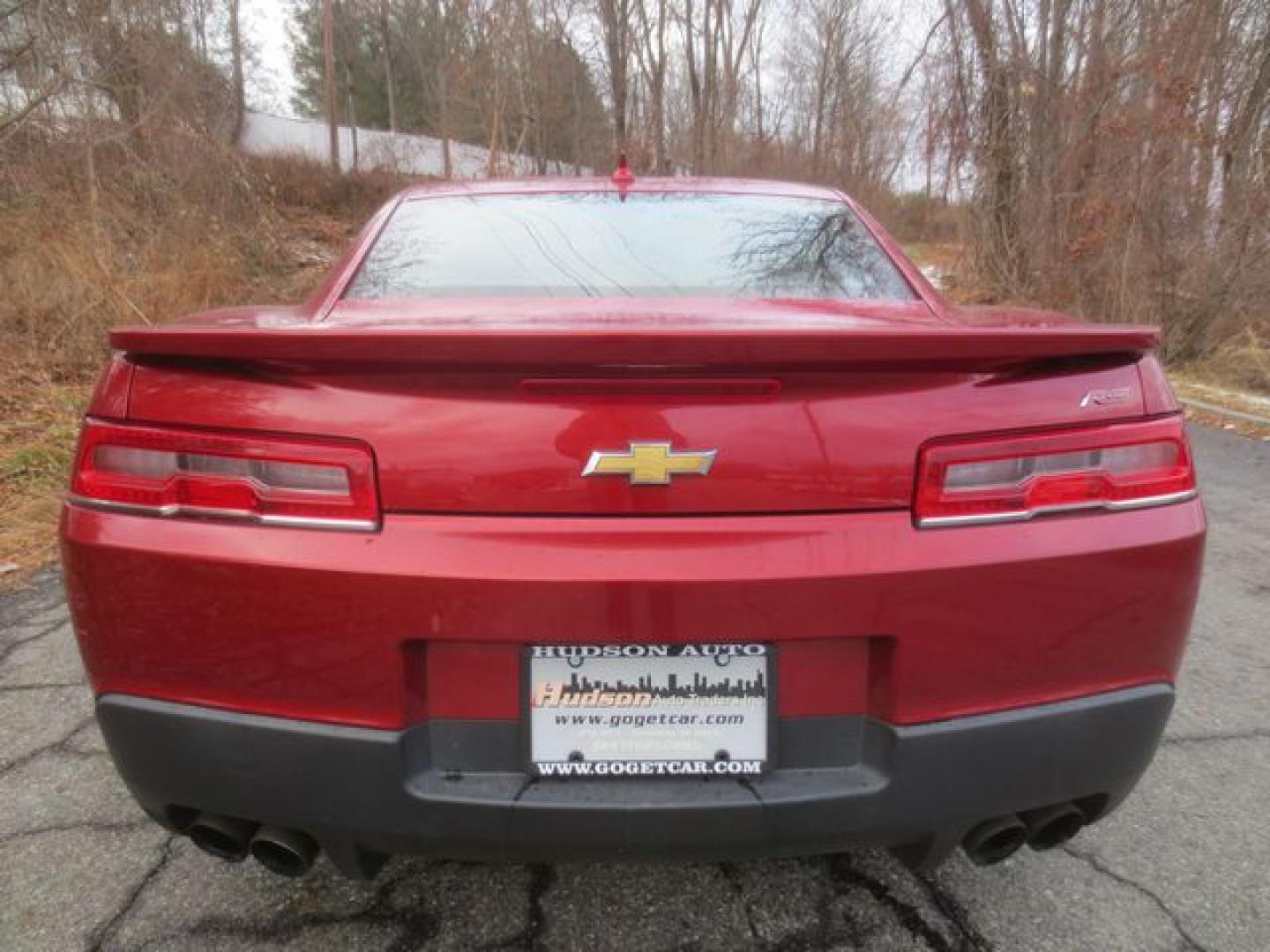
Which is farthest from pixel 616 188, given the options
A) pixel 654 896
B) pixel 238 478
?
pixel 654 896

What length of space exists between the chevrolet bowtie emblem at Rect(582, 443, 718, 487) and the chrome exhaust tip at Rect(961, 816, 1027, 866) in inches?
30.3

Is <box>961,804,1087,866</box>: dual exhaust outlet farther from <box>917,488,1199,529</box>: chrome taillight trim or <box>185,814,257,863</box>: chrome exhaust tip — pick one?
<box>185,814,257,863</box>: chrome exhaust tip

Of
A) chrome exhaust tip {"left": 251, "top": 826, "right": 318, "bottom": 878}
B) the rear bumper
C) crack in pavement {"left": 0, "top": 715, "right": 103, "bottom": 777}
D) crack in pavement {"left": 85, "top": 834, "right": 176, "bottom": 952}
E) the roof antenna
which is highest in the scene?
the roof antenna

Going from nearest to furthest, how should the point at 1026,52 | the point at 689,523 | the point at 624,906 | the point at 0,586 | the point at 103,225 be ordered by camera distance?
the point at 689,523, the point at 624,906, the point at 0,586, the point at 103,225, the point at 1026,52

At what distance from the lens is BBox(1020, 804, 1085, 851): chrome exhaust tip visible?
4.61 ft

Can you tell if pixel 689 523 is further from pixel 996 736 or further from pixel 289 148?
pixel 289 148

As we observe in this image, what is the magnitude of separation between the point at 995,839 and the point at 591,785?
0.71 metres

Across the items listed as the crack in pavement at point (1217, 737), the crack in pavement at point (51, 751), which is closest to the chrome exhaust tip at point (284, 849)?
the crack in pavement at point (51, 751)

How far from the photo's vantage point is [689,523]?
1.24 metres

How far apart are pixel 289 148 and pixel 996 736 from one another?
85.7 feet

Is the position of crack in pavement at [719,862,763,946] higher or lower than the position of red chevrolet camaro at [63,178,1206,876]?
lower

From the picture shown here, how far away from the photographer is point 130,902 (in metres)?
1.71

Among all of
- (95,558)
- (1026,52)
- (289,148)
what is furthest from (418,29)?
(95,558)

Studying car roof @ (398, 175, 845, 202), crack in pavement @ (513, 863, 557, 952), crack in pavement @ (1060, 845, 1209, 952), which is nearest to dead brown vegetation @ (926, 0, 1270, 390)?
car roof @ (398, 175, 845, 202)
